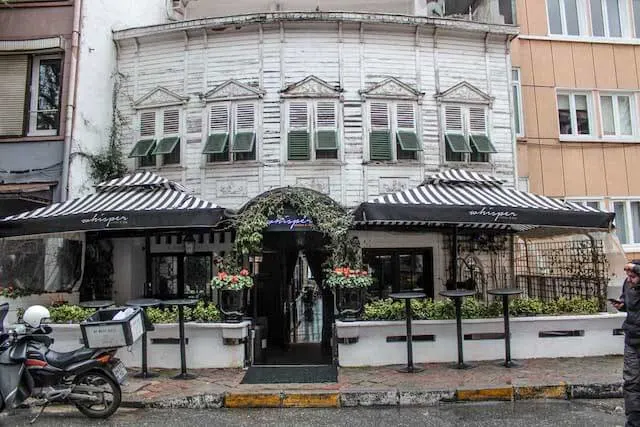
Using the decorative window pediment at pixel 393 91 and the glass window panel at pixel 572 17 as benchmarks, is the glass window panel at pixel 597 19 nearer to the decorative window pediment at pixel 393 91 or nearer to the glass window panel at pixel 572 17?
the glass window panel at pixel 572 17

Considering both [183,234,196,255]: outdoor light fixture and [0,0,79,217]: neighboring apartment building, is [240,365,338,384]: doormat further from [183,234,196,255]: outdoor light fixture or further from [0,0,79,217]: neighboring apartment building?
[0,0,79,217]: neighboring apartment building

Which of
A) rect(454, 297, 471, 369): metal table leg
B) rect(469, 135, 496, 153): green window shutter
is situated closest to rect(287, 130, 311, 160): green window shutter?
rect(469, 135, 496, 153): green window shutter

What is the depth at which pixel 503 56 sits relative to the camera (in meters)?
13.4

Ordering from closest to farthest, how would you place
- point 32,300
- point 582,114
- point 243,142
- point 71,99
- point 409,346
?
1. point 409,346
2. point 32,300
3. point 71,99
4. point 243,142
5. point 582,114

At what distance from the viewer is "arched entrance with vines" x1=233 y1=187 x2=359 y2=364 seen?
393 inches

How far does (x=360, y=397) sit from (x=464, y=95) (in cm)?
833

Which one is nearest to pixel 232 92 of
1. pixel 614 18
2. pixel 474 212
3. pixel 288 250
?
pixel 288 250

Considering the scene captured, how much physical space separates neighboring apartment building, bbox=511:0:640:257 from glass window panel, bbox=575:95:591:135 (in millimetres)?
27

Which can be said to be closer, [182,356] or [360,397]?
[360,397]

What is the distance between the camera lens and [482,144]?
12.8 metres

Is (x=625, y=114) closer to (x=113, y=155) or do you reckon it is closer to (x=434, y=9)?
(x=434, y=9)

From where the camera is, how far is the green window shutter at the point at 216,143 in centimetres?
1227

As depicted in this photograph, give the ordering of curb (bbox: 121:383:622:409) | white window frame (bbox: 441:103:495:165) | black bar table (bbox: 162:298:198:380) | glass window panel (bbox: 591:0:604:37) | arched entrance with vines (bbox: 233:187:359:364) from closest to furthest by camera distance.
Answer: curb (bbox: 121:383:622:409), black bar table (bbox: 162:298:198:380), arched entrance with vines (bbox: 233:187:359:364), white window frame (bbox: 441:103:495:165), glass window panel (bbox: 591:0:604:37)

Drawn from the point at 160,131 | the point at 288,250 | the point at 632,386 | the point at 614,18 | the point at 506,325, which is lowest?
the point at 632,386
